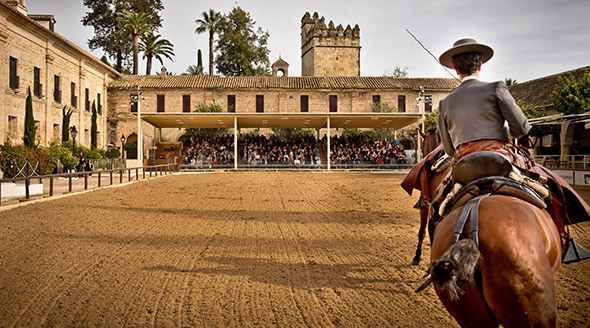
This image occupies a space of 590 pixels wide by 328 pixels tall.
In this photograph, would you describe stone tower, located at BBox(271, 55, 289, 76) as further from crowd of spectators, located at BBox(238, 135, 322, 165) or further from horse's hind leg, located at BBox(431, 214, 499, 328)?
horse's hind leg, located at BBox(431, 214, 499, 328)

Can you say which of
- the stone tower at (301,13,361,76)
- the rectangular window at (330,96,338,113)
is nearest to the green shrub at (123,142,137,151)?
the rectangular window at (330,96,338,113)

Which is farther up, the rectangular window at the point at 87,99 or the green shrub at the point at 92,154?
the rectangular window at the point at 87,99

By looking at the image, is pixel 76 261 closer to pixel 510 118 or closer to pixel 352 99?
pixel 510 118

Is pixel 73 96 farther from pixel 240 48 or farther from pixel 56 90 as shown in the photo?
pixel 240 48

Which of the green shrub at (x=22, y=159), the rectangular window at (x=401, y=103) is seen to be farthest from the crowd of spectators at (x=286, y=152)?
the rectangular window at (x=401, y=103)

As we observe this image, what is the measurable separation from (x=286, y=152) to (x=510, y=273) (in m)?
31.0

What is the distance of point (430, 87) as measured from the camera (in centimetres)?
4672

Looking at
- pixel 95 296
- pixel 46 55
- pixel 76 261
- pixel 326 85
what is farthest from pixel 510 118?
pixel 326 85

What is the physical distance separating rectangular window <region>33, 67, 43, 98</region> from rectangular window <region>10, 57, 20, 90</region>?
2.16 metres

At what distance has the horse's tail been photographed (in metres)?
2.04

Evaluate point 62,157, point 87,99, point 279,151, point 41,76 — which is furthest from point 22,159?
point 87,99

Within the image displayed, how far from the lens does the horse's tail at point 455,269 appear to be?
6.68 ft

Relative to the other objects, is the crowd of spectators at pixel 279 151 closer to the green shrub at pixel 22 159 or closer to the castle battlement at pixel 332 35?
the green shrub at pixel 22 159

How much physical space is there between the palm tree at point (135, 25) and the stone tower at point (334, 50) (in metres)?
21.7
